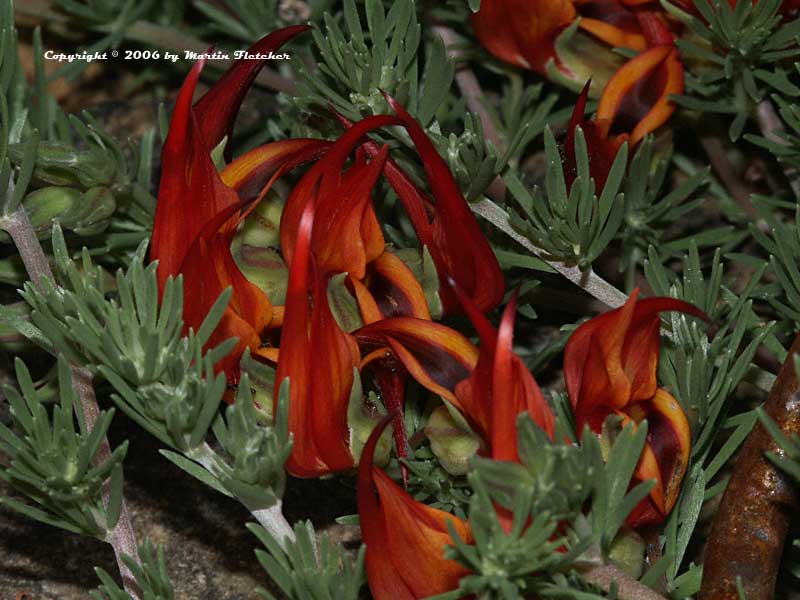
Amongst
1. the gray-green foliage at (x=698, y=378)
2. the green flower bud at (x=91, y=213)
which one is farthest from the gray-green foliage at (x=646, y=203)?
the green flower bud at (x=91, y=213)

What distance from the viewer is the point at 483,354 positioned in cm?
86

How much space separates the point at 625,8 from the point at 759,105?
18 cm

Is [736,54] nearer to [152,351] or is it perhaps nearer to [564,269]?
[564,269]

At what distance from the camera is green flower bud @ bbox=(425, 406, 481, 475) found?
0.95m

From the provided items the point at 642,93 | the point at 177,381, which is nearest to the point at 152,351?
the point at 177,381

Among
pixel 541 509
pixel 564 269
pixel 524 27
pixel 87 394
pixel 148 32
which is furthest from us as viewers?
pixel 148 32

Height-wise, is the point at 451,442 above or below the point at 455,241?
below

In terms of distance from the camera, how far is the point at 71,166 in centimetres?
114

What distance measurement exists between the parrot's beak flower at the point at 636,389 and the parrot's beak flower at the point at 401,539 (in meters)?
0.13

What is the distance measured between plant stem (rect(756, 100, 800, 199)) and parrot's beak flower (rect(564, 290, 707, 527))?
0.43 m

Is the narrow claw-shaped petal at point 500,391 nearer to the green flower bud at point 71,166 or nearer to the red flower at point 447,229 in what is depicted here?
the red flower at point 447,229

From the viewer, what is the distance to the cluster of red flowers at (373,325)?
877mm

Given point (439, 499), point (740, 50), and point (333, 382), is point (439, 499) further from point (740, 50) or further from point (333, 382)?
point (740, 50)

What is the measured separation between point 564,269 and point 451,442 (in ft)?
0.81
